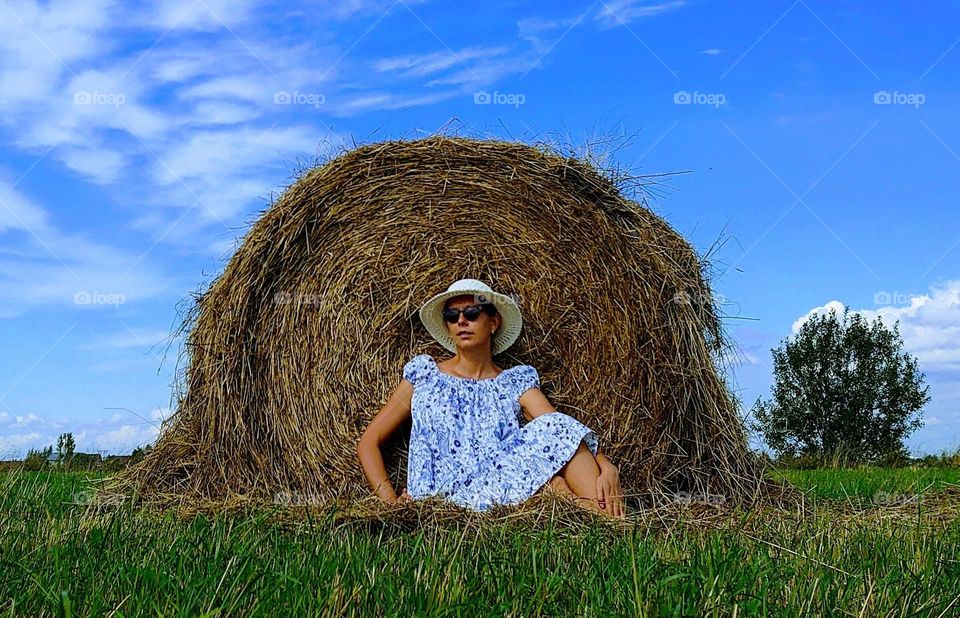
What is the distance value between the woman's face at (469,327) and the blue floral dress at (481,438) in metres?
0.20

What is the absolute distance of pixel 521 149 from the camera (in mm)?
5676

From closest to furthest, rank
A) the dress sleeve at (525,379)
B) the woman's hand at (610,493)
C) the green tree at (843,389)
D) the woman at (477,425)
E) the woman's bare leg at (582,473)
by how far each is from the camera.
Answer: the woman's hand at (610,493) < the woman's bare leg at (582,473) < the woman at (477,425) < the dress sleeve at (525,379) < the green tree at (843,389)

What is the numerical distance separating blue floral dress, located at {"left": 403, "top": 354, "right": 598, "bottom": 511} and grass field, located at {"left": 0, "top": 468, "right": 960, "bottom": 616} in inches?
52.5

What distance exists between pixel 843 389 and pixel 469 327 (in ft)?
64.6

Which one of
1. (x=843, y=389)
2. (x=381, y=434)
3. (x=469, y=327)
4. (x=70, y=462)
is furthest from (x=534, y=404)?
(x=843, y=389)

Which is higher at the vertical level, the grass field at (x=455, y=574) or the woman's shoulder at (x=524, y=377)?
the woman's shoulder at (x=524, y=377)

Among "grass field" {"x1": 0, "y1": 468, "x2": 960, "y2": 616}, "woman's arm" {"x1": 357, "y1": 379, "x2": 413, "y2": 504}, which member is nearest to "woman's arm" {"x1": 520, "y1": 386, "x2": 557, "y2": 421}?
"woman's arm" {"x1": 357, "y1": 379, "x2": 413, "y2": 504}

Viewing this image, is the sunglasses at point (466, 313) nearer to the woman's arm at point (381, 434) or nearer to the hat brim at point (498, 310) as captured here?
the hat brim at point (498, 310)

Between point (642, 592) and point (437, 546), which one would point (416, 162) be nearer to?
point (437, 546)

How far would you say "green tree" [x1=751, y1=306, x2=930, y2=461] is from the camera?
72.1ft

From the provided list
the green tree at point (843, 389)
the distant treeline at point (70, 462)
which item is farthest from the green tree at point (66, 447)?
the green tree at point (843, 389)

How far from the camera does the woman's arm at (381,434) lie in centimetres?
512

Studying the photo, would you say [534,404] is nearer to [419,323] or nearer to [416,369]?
[416,369]

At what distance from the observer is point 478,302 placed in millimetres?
5348
